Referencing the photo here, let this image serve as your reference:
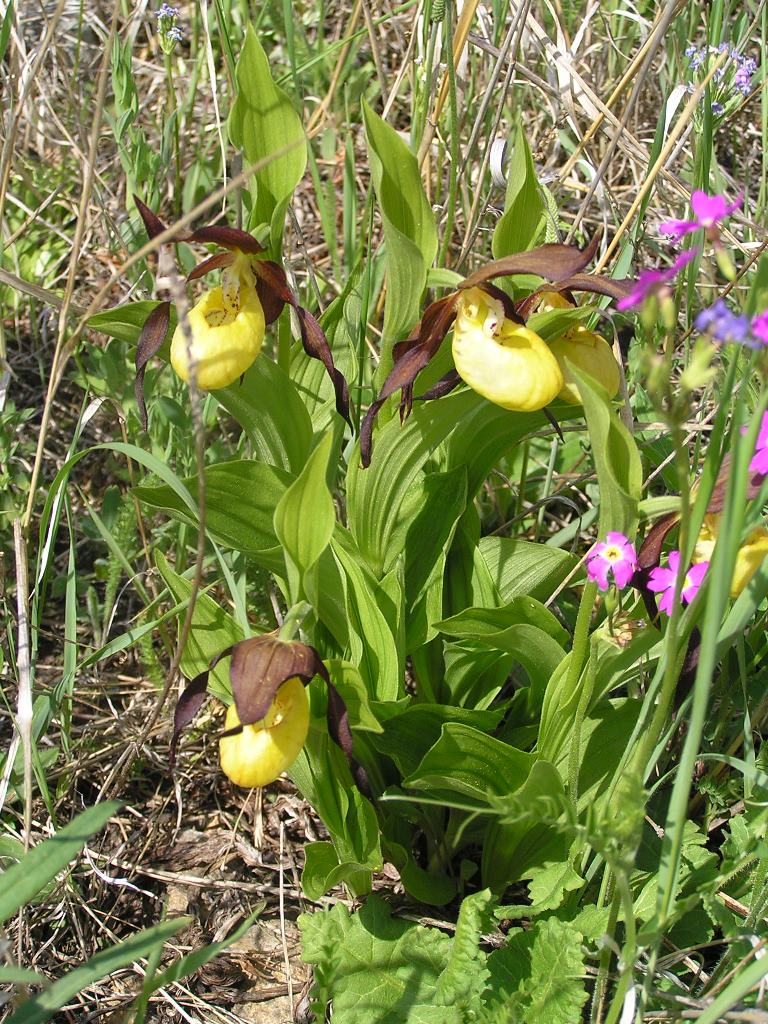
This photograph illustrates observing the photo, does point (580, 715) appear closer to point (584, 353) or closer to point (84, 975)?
point (584, 353)

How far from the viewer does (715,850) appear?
160 centimetres

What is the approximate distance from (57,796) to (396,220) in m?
1.15

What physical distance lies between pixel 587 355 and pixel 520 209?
224 mm

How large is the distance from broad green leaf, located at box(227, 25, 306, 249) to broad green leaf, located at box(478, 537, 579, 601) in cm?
61

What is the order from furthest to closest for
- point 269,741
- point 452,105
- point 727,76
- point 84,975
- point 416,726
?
point 727,76
point 452,105
point 416,726
point 269,741
point 84,975

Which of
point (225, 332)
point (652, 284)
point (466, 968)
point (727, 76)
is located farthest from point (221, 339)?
point (727, 76)

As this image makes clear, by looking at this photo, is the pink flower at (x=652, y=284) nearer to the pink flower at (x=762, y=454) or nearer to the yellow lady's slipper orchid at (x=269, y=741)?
the pink flower at (x=762, y=454)

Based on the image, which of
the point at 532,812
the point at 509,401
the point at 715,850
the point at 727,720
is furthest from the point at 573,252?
the point at 715,850

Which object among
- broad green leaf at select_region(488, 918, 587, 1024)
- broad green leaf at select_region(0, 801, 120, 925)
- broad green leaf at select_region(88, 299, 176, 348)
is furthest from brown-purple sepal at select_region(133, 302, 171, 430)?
broad green leaf at select_region(488, 918, 587, 1024)

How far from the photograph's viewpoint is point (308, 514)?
1.06m

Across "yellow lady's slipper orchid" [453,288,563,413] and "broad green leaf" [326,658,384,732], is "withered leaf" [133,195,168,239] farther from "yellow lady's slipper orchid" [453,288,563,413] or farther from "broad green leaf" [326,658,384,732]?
"broad green leaf" [326,658,384,732]

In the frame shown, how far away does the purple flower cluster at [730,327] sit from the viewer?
0.72 meters

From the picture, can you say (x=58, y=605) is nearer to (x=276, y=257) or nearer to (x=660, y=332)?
(x=276, y=257)

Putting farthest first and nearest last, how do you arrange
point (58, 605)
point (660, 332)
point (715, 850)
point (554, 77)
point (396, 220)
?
point (58, 605) → point (554, 77) → point (715, 850) → point (660, 332) → point (396, 220)
